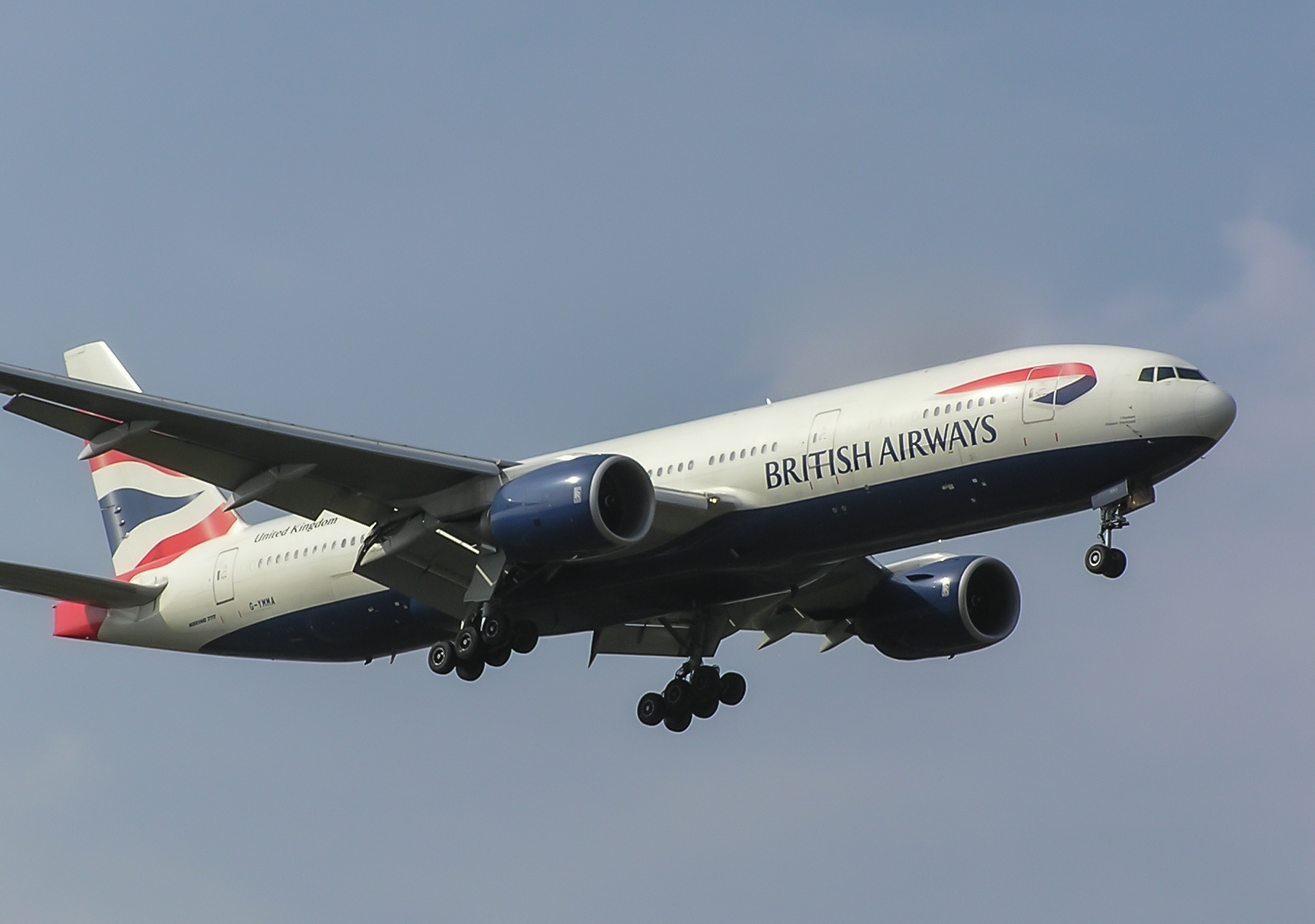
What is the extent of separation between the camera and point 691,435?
34.0 meters

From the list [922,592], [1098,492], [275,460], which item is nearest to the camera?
[1098,492]

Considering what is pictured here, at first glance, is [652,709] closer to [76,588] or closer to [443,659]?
[443,659]

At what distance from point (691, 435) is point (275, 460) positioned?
7186 mm

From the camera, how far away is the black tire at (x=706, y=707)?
38281mm

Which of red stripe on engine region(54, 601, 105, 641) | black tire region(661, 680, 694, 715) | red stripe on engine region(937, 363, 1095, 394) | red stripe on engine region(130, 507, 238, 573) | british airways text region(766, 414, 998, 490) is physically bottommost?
black tire region(661, 680, 694, 715)

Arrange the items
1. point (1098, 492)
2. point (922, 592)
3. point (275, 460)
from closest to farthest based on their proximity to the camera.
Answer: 1. point (1098, 492)
2. point (275, 460)
3. point (922, 592)

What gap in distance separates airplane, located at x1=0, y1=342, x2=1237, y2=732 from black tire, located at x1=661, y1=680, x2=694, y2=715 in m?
0.04

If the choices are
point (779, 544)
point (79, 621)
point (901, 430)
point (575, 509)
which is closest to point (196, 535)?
point (79, 621)

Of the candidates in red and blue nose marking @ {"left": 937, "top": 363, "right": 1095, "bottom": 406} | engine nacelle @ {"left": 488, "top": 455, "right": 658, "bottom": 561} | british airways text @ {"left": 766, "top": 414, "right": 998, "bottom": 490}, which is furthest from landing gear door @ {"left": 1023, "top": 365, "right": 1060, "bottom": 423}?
engine nacelle @ {"left": 488, "top": 455, "right": 658, "bottom": 561}

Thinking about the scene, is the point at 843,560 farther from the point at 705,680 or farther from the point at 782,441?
the point at 705,680

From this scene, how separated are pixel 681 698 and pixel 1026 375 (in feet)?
35.7

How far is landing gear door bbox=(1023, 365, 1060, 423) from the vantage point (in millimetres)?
30531

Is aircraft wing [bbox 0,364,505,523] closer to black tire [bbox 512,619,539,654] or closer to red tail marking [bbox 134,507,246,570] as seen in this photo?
black tire [bbox 512,619,539,654]

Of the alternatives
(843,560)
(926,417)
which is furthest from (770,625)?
(926,417)
